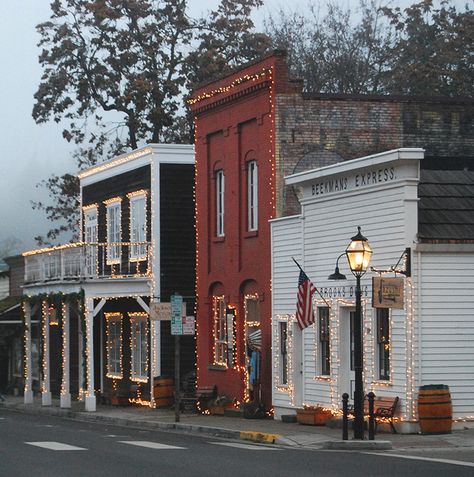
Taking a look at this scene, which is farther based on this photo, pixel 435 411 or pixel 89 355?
pixel 89 355

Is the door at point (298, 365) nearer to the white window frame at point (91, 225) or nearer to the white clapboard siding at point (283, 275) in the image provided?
the white clapboard siding at point (283, 275)

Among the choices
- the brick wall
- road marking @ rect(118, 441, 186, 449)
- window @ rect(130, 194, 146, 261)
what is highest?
the brick wall

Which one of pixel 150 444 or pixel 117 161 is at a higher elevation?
pixel 117 161

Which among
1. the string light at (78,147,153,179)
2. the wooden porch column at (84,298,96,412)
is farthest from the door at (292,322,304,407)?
the string light at (78,147,153,179)

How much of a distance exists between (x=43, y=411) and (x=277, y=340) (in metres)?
12.0

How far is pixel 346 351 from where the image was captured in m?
29.8

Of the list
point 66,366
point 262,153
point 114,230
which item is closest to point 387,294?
point 262,153

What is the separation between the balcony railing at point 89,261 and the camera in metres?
40.9

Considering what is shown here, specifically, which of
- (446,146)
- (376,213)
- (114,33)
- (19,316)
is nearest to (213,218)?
(446,146)

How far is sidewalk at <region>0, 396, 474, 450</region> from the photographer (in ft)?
82.4

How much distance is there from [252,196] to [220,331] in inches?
173

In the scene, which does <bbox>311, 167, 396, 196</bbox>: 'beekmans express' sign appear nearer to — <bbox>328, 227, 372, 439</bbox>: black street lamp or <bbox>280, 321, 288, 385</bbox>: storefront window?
<bbox>328, 227, 372, 439</bbox>: black street lamp

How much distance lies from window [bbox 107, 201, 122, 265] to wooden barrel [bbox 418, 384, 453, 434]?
1872 cm

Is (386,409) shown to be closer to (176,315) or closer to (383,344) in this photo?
(383,344)
